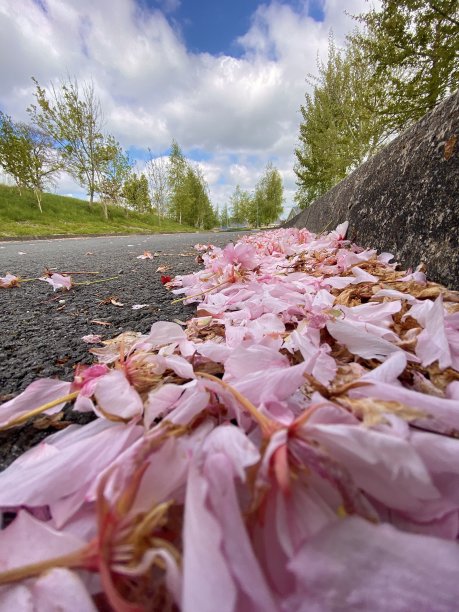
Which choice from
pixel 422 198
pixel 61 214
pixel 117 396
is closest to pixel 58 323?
pixel 117 396

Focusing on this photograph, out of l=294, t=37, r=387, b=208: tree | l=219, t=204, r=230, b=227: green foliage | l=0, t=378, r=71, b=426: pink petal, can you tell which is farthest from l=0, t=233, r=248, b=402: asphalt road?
l=219, t=204, r=230, b=227: green foliage

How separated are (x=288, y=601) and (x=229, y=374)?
384 millimetres

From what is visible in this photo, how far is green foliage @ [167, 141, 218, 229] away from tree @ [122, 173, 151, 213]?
4.10 metres

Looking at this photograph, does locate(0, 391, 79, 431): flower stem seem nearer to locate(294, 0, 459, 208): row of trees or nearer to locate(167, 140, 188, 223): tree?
locate(294, 0, 459, 208): row of trees

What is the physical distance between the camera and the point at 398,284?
3.76ft

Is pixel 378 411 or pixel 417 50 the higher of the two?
pixel 417 50

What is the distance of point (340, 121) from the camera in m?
14.5

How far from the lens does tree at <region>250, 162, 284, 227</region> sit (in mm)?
46188

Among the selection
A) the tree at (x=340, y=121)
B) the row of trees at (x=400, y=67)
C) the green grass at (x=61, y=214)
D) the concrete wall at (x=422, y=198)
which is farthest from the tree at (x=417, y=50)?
the green grass at (x=61, y=214)

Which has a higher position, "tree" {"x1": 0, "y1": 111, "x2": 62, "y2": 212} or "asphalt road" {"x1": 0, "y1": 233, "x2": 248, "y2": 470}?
"tree" {"x1": 0, "y1": 111, "x2": 62, "y2": 212}

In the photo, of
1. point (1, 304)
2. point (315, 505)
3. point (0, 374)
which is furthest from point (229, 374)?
point (1, 304)

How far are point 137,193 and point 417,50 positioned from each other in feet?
104

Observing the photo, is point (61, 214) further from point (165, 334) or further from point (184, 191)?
point (165, 334)

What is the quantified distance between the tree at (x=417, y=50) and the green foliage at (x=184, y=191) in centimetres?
3328
